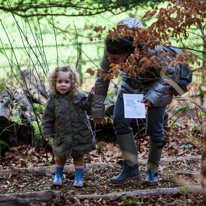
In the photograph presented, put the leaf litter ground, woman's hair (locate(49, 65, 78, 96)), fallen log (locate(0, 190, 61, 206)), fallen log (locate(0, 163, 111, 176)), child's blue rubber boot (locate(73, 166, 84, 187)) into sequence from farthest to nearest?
1. fallen log (locate(0, 163, 111, 176))
2. woman's hair (locate(49, 65, 78, 96))
3. child's blue rubber boot (locate(73, 166, 84, 187))
4. the leaf litter ground
5. fallen log (locate(0, 190, 61, 206))

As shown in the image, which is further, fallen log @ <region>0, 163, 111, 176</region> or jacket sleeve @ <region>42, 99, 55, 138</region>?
fallen log @ <region>0, 163, 111, 176</region>

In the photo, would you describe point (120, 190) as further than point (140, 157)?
No

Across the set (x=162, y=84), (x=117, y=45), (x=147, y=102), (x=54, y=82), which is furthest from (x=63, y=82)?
(x=162, y=84)

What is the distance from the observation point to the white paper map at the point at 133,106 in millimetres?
3309

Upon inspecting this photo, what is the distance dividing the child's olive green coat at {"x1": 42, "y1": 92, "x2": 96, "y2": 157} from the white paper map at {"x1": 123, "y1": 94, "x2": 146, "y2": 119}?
1.61ft

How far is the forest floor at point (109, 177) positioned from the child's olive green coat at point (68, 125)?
42 cm

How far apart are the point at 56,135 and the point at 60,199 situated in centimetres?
79

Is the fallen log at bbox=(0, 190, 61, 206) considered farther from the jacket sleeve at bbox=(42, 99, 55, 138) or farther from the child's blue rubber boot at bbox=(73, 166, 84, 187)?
the jacket sleeve at bbox=(42, 99, 55, 138)

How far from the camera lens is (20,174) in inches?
156

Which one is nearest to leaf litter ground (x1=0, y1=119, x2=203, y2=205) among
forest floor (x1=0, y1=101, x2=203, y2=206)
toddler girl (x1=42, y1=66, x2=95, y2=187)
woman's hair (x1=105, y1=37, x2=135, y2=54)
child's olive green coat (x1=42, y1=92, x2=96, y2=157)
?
forest floor (x1=0, y1=101, x2=203, y2=206)

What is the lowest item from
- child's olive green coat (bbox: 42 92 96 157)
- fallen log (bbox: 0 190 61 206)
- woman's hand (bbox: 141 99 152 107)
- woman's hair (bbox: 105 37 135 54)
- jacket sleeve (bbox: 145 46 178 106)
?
fallen log (bbox: 0 190 61 206)

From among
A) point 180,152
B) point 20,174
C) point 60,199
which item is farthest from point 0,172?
point 180,152

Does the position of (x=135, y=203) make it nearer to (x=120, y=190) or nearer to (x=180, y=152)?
(x=120, y=190)

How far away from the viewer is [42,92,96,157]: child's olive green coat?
3602 mm
